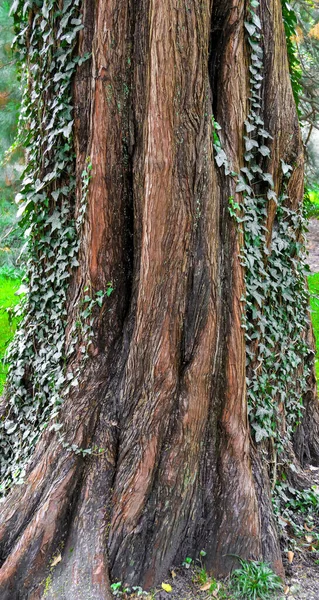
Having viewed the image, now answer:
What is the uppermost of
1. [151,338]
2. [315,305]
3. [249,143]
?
[315,305]

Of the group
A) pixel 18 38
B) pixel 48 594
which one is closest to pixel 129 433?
pixel 48 594

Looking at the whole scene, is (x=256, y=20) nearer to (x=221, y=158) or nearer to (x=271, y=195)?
(x=221, y=158)

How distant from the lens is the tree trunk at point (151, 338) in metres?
2.83

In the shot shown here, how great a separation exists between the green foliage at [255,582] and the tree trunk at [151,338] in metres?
0.06

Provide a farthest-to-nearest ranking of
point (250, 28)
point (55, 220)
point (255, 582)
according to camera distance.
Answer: point (55, 220) < point (250, 28) < point (255, 582)

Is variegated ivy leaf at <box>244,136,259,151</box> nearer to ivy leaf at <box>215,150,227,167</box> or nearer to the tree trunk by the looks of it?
the tree trunk

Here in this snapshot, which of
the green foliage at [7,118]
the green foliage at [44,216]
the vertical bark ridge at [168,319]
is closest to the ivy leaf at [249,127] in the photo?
the vertical bark ridge at [168,319]

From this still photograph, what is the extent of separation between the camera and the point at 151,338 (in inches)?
116

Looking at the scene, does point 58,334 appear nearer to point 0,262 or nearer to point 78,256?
point 78,256

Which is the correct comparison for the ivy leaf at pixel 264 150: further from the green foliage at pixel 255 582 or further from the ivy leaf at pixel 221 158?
the green foliage at pixel 255 582

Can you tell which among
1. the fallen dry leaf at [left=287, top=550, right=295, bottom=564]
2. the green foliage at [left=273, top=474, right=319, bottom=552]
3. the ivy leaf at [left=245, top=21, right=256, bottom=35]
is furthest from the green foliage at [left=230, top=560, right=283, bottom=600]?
the ivy leaf at [left=245, top=21, right=256, bottom=35]

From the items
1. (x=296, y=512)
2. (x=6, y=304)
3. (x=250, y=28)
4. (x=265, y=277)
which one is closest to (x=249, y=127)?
A: (x=250, y=28)

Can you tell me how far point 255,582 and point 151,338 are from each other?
53.6 inches

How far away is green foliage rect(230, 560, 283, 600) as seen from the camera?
2.89 metres
